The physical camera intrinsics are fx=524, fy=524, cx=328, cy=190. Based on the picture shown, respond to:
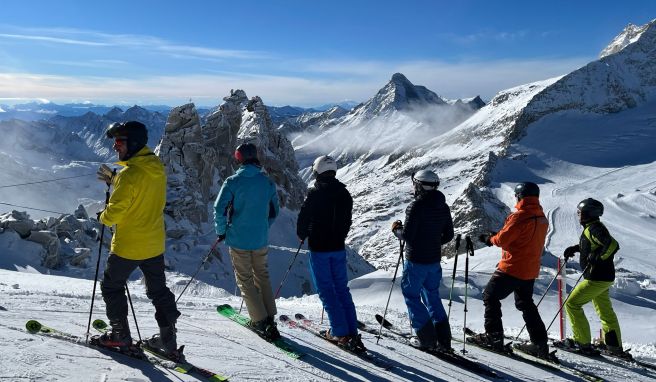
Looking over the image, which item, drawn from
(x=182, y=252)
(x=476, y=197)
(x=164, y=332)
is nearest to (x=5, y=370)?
(x=164, y=332)

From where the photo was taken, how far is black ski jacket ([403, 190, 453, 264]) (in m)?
7.20

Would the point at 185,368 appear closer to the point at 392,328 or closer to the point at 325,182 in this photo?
the point at 325,182

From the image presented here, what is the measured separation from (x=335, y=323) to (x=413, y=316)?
3.68 feet

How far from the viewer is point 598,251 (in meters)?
8.40

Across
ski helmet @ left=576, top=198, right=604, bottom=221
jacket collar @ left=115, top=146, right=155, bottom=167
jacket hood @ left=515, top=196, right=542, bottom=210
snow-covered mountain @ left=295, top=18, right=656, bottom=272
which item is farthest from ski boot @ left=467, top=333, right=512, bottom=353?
snow-covered mountain @ left=295, top=18, right=656, bottom=272

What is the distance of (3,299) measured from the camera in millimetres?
8094

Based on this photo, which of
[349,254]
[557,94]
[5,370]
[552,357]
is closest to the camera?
[5,370]

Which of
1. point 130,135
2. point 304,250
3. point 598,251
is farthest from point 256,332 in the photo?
point 304,250

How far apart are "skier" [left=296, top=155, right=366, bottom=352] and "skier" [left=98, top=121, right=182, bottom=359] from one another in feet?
6.73

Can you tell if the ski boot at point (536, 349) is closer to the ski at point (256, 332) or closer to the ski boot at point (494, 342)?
the ski boot at point (494, 342)

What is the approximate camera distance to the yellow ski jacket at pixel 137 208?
17.3 feet

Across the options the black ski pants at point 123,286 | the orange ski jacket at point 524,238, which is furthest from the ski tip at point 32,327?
the orange ski jacket at point 524,238

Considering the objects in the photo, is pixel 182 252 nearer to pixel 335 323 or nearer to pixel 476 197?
pixel 335 323

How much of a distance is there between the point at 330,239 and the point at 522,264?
9.79ft
